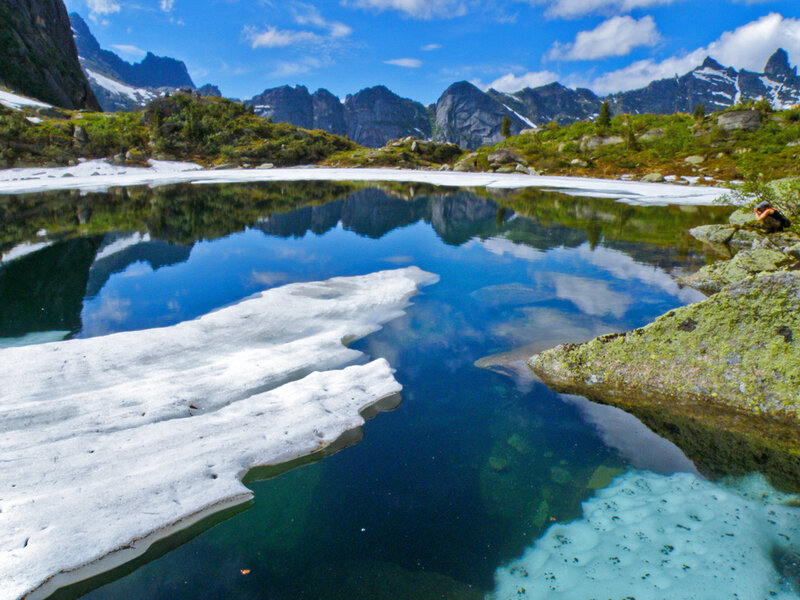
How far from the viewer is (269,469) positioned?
564 centimetres

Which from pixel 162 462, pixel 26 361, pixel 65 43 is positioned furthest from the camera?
pixel 65 43

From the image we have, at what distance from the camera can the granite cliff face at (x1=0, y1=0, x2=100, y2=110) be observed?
103250mm

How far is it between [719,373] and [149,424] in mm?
8930

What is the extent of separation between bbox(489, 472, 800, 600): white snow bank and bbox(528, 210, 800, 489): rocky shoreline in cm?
78

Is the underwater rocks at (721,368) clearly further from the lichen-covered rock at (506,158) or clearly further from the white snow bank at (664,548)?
the lichen-covered rock at (506,158)

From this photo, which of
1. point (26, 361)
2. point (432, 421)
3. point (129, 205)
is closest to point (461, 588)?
point (432, 421)

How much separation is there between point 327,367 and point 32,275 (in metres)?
12.9

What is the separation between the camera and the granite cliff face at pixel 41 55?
339ft

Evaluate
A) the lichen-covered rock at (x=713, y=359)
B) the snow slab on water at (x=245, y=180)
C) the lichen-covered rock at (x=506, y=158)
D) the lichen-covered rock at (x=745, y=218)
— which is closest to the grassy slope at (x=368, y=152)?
the lichen-covered rock at (x=506, y=158)

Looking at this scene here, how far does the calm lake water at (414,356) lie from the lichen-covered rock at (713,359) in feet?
2.77

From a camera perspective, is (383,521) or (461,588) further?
(383,521)

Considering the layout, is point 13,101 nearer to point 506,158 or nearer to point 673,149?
point 506,158

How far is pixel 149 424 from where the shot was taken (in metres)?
6.12

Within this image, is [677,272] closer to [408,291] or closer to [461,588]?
[408,291]
